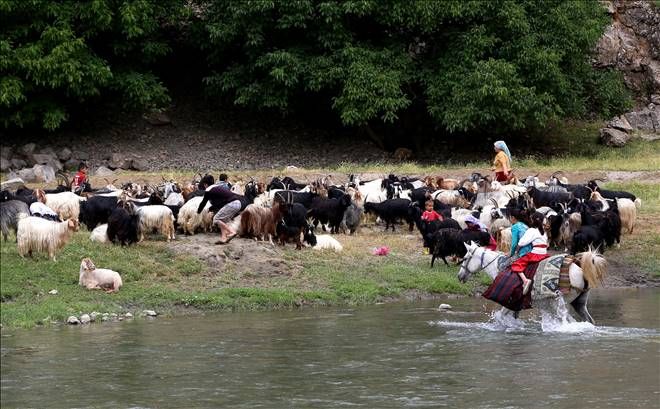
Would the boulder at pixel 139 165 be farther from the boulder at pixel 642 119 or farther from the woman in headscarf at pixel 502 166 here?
the boulder at pixel 642 119

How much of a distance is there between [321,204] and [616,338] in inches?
337

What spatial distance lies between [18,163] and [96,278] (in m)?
20.2

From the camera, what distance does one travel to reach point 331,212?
21.3 metres

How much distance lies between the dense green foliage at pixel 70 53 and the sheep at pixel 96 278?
735 inches

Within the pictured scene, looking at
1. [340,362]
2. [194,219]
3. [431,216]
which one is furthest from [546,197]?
[340,362]

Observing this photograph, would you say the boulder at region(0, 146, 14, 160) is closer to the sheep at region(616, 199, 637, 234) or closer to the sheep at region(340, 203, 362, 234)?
the sheep at region(340, 203, 362, 234)

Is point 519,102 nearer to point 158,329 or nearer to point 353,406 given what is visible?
point 158,329

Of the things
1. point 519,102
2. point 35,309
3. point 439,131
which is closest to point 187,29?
point 439,131

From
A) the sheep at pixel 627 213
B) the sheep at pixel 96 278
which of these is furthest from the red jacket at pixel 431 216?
the sheep at pixel 96 278

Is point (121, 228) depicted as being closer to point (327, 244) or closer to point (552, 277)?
point (327, 244)

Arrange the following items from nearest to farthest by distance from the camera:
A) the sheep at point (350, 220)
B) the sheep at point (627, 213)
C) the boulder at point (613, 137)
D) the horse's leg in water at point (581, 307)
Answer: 1. the horse's leg in water at point (581, 307)
2. the sheep at point (627, 213)
3. the sheep at point (350, 220)
4. the boulder at point (613, 137)

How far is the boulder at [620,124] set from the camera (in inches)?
1558

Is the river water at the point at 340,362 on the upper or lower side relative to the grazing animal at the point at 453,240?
lower

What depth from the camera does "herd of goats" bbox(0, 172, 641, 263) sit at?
17922 mm
